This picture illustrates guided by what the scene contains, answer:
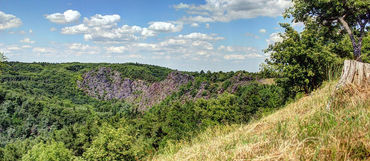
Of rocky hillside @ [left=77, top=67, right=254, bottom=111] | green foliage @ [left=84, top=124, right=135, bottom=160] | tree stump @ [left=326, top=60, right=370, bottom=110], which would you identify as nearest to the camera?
tree stump @ [left=326, top=60, right=370, bottom=110]

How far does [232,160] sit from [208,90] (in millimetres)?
91013

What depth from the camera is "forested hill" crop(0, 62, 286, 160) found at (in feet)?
145

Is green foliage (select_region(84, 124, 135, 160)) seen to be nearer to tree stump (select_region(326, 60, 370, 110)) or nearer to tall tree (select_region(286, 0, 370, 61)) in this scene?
tall tree (select_region(286, 0, 370, 61))

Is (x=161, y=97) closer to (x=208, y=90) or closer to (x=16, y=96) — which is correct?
(x=208, y=90)

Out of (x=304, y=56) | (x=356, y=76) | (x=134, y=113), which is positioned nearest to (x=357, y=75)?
(x=356, y=76)

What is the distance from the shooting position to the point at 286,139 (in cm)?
357

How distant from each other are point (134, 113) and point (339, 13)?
334 feet

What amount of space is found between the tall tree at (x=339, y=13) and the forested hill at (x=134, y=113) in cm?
915

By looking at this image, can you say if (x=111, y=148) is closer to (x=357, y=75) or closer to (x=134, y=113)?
(x=357, y=75)

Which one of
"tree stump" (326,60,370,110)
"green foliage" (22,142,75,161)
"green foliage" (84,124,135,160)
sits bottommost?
"green foliage" (22,142,75,161)

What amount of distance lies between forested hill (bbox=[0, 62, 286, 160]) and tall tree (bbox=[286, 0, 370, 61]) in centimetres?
915

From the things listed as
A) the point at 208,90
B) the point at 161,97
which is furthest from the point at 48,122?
the point at 208,90

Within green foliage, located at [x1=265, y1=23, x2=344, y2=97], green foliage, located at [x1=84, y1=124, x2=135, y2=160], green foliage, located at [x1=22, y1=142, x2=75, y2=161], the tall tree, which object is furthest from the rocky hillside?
the tall tree

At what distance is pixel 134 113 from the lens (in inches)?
4328
